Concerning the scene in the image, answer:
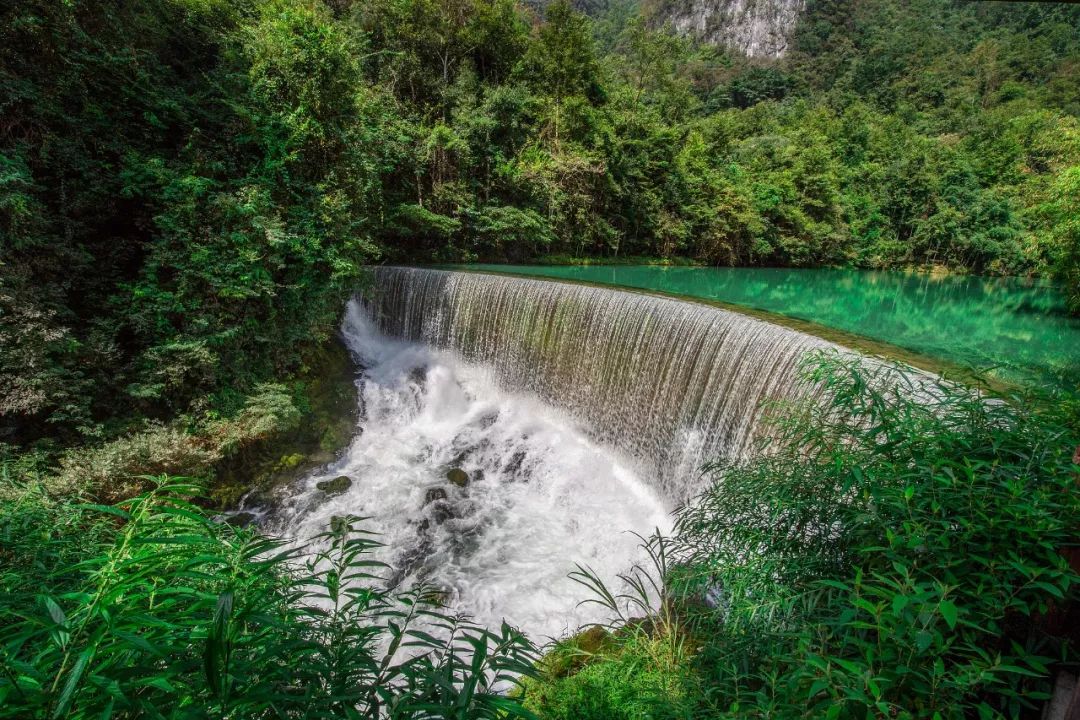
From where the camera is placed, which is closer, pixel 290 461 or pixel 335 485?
pixel 335 485

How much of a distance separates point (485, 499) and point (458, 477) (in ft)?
2.05

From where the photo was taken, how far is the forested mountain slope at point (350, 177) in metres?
5.33

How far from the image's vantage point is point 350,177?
796 cm

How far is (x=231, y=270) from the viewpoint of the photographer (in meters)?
6.11

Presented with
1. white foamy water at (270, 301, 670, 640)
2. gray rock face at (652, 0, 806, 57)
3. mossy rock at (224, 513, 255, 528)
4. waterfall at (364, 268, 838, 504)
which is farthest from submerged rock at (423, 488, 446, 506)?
gray rock face at (652, 0, 806, 57)

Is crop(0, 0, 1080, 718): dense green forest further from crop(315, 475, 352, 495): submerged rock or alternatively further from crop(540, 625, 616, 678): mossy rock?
crop(315, 475, 352, 495): submerged rock

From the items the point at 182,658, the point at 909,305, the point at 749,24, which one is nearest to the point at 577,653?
the point at 182,658

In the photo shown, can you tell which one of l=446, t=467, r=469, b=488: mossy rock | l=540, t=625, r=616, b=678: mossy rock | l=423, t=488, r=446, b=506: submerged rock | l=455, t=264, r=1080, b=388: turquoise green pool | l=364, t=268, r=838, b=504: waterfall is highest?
l=455, t=264, r=1080, b=388: turquoise green pool

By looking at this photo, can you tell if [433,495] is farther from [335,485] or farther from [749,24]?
[749,24]

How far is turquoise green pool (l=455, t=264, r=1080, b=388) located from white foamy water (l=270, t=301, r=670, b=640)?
12.1 ft

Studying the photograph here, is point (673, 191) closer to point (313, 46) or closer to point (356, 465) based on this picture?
point (313, 46)

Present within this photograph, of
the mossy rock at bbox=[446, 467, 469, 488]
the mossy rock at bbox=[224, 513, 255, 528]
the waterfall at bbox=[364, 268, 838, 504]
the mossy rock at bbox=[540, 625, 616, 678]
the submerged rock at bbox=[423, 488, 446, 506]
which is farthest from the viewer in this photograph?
the mossy rock at bbox=[446, 467, 469, 488]

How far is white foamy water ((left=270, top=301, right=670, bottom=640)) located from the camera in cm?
527

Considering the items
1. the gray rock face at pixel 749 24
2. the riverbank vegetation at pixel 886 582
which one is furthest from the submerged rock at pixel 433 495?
the gray rock face at pixel 749 24
